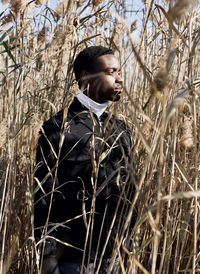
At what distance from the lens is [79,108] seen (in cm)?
159

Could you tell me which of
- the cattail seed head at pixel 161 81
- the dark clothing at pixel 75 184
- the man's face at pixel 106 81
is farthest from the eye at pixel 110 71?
the cattail seed head at pixel 161 81

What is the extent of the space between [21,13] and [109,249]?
68cm

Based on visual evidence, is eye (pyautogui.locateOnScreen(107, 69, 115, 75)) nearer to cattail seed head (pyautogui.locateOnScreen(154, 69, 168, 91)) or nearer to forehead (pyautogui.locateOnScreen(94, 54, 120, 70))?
forehead (pyautogui.locateOnScreen(94, 54, 120, 70))

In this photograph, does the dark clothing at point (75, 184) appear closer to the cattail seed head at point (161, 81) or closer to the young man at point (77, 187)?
the young man at point (77, 187)

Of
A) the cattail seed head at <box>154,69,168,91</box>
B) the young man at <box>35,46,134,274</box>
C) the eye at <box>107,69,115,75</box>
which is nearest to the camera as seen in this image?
the cattail seed head at <box>154,69,168,91</box>

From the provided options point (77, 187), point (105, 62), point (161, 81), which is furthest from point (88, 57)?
point (161, 81)

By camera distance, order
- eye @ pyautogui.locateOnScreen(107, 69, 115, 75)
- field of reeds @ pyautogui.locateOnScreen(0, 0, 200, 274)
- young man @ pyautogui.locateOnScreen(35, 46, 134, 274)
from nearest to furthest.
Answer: field of reeds @ pyautogui.locateOnScreen(0, 0, 200, 274), young man @ pyautogui.locateOnScreen(35, 46, 134, 274), eye @ pyautogui.locateOnScreen(107, 69, 115, 75)

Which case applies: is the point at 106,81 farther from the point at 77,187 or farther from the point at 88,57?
the point at 77,187

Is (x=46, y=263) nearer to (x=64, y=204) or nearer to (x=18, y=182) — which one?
(x=64, y=204)

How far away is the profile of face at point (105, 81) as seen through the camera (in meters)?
1.55

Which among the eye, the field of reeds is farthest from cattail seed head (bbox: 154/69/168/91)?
the eye

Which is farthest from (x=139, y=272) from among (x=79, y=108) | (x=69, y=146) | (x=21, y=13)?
(x=21, y=13)

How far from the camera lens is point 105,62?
164 cm

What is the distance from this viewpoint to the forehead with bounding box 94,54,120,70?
64.6 inches
